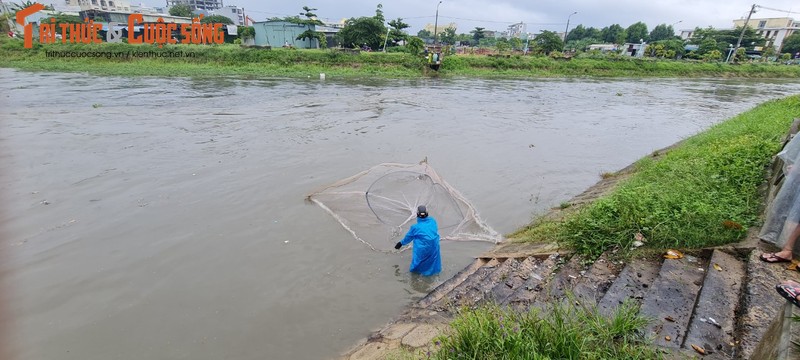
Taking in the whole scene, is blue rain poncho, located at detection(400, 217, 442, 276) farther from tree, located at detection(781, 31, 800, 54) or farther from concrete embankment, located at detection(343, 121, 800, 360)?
tree, located at detection(781, 31, 800, 54)

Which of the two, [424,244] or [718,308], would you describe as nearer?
[718,308]

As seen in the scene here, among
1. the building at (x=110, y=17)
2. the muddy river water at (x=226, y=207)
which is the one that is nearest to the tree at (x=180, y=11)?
the building at (x=110, y=17)

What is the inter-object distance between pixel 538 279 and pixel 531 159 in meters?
6.54

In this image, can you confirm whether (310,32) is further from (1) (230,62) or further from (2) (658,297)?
(2) (658,297)

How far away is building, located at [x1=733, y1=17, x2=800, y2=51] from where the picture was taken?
84.7m

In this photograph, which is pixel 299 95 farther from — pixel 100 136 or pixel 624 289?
pixel 624 289

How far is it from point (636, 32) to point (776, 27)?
109 ft

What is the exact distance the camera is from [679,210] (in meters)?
4.93

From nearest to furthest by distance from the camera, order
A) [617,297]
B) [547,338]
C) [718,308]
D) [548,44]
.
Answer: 1. [547,338]
2. [718,308]
3. [617,297]
4. [548,44]

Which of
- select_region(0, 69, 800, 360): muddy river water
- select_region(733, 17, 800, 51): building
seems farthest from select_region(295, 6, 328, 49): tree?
select_region(733, 17, 800, 51): building

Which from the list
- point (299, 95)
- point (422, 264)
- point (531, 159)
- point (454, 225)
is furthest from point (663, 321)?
point (299, 95)

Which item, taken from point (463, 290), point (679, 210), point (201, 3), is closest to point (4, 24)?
point (463, 290)

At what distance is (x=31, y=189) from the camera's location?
23.0 ft

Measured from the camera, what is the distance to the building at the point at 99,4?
9188 centimetres
